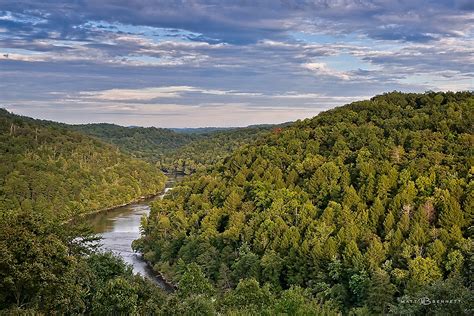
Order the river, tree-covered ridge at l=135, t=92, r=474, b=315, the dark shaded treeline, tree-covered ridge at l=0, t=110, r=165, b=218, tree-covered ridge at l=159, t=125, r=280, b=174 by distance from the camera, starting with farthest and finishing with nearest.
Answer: tree-covered ridge at l=159, t=125, r=280, b=174 < tree-covered ridge at l=0, t=110, r=165, b=218 < the river < tree-covered ridge at l=135, t=92, r=474, b=315 < the dark shaded treeline

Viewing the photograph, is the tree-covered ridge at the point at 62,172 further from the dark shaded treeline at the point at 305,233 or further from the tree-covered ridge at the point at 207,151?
the tree-covered ridge at the point at 207,151

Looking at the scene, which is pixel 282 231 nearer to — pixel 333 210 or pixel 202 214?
pixel 333 210

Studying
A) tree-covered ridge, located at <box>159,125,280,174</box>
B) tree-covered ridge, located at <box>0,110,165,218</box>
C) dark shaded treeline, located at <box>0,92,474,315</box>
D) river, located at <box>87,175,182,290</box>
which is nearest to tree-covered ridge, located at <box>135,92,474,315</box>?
dark shaded treeline, located at <box>0,92,474,315</box>

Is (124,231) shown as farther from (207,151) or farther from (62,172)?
(207,151)

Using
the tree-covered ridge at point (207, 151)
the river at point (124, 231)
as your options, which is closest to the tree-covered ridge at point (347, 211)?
the river at point (124, 231)

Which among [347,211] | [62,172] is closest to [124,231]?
[62,172]

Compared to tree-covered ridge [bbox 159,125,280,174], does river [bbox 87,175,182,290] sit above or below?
below

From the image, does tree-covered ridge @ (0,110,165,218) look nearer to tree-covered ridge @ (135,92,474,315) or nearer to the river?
the river

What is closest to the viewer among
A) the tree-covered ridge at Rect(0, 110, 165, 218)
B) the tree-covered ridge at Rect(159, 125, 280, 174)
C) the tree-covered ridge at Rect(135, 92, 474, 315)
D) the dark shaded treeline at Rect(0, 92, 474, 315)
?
the dark shaded treeline at Rect(0, 92, 474, 315)
